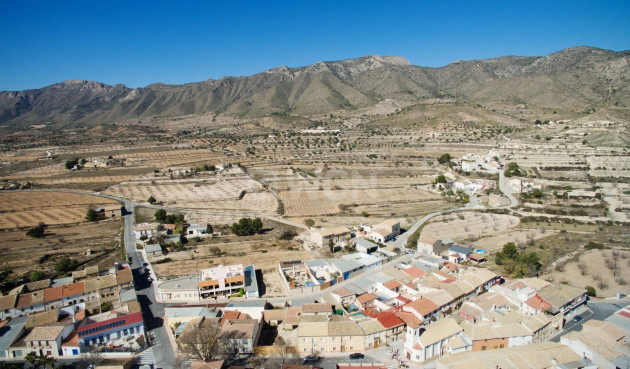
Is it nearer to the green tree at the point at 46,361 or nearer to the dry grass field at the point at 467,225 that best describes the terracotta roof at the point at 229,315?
the green tree at the point at 46,361

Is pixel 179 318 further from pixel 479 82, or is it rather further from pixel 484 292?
pixel 479 82

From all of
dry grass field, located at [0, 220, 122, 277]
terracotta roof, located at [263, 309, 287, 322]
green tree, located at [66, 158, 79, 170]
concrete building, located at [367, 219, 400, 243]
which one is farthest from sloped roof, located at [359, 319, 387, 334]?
green tree, located at [66, 158, 79, 170]

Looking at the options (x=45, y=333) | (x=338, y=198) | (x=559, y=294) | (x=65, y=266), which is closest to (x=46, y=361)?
(x=45, y=333)

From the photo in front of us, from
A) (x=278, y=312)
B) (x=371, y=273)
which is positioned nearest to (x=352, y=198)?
(x=371, y=273)

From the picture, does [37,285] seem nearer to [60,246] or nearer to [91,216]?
[60,246]

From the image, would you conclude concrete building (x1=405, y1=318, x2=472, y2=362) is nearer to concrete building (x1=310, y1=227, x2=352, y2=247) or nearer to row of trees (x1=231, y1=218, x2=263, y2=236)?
concrete building (x1=310, y1=227, x2=352, y2=247)

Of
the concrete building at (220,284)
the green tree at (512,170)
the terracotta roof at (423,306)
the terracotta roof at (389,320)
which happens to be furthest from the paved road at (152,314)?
the green tree at (512,170)

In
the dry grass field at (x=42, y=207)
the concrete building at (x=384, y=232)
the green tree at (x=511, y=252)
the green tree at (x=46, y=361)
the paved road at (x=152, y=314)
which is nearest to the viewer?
the green tree at (x=46, y=361)
